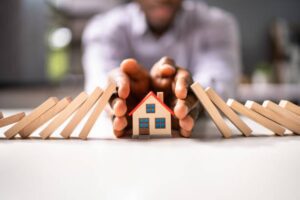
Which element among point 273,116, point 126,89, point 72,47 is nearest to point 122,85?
point 126,89

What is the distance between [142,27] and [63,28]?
1837 mm

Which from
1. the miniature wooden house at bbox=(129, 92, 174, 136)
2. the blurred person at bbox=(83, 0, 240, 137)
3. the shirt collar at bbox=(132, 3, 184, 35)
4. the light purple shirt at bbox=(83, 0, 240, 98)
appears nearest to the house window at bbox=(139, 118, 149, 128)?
the miniature wooden house at bbox=(129, 92, 174, 136)

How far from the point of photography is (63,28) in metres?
3.33

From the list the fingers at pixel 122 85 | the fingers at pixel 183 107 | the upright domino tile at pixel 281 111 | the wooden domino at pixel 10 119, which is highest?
the fingers at pixel 122 85

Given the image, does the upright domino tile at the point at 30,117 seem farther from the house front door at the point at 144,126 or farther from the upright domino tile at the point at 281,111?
the upright domino tile at the point at 281,111

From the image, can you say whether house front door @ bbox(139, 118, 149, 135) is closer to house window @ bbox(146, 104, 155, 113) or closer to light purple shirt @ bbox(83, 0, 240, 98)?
house window @ bbox(146, 104, 155, 113)

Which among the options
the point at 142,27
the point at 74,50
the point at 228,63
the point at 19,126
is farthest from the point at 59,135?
the point at 74,50

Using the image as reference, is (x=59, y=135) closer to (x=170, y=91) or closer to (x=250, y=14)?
(x=170, y=91)

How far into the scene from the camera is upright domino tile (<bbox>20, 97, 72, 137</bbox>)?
1.73 ft

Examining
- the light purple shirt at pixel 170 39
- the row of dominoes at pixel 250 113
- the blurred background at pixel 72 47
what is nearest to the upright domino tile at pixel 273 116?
the row of dominoes at pixel 250 113

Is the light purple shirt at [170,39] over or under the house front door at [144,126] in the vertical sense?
over

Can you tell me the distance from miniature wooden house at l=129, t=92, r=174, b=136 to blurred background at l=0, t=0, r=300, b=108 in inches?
95.3

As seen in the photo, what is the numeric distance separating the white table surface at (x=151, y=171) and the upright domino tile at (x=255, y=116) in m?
0.08

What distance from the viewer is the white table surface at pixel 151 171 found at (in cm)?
34
